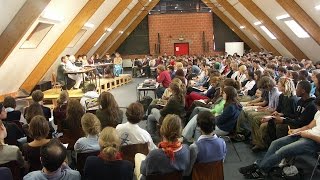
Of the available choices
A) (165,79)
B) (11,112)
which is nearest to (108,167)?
(11,112)

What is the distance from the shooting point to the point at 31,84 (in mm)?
9977

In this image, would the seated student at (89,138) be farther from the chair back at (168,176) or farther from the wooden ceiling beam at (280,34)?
the wooden ceiling beam at (280,34)

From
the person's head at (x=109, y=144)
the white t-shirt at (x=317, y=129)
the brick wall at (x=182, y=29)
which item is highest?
the brick wall at (x=182, y=29)

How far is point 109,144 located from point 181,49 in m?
18.2

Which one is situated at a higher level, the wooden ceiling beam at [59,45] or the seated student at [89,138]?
the wooden ceiling beam at [59,45]

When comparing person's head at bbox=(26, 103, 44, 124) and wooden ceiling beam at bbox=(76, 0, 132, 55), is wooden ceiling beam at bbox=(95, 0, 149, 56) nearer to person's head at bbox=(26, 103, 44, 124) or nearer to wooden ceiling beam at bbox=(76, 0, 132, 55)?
wooden ceiling beam at bbox=(76, 0, 132, 55)

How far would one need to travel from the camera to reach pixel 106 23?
1377 centimetres

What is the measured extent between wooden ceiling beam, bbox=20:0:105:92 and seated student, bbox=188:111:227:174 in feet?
24.5

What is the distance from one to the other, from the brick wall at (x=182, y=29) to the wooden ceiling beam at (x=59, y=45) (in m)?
10.7

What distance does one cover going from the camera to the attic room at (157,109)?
9.74ft

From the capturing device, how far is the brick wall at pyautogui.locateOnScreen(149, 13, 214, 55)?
66.5 feet

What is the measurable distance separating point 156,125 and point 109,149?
3332mm

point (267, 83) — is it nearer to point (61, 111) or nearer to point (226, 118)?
point (226, 118)

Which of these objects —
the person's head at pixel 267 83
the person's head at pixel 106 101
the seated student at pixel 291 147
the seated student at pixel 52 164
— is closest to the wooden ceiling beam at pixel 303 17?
the person's head at pixel 267 83
